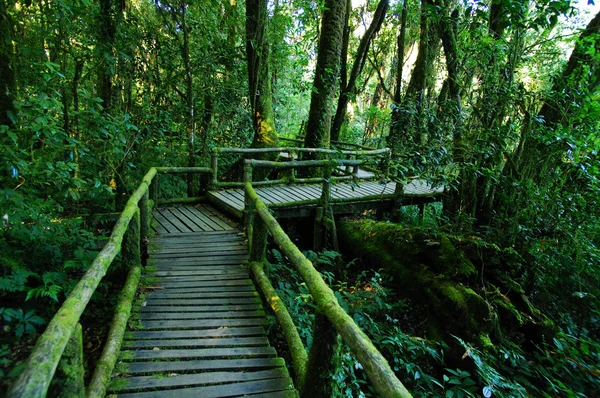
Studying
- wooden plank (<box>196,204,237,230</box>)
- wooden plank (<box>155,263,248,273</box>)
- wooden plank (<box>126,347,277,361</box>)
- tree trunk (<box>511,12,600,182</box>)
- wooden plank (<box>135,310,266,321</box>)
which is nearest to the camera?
wooden plank (<box>126,347,277,361</box>)

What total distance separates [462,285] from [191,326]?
3.63 metres

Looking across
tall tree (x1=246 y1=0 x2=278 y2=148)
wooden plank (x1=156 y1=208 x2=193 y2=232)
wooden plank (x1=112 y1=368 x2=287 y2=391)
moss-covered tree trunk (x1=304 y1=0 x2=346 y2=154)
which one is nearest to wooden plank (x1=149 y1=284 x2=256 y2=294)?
wooden plank (x1=112 y1=368 x2=287 y2=391)

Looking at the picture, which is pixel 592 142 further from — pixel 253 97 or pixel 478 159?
pixel 253 97

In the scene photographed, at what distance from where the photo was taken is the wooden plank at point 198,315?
12.2 feet

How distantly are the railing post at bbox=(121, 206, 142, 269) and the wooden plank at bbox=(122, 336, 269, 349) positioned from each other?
1.21 m

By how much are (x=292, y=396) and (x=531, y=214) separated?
533 cm

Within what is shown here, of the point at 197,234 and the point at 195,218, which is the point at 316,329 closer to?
the point at 197,234

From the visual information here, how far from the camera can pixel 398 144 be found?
7098 mm

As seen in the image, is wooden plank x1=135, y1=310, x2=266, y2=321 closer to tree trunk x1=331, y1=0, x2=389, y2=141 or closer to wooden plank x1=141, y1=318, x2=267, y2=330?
wooden plank x1=141, y1=318, x2=267, y2=330

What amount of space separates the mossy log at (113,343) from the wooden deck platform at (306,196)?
10.0ft

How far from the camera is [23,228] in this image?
14.0ft

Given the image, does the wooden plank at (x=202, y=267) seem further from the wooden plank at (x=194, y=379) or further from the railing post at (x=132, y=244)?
the wooden plank at (x=194, y=379)

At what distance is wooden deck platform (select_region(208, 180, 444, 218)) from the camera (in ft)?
23.9

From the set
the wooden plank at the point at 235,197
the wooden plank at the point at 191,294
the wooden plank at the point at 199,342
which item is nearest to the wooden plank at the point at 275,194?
the wooden plank at the point at 235,197
